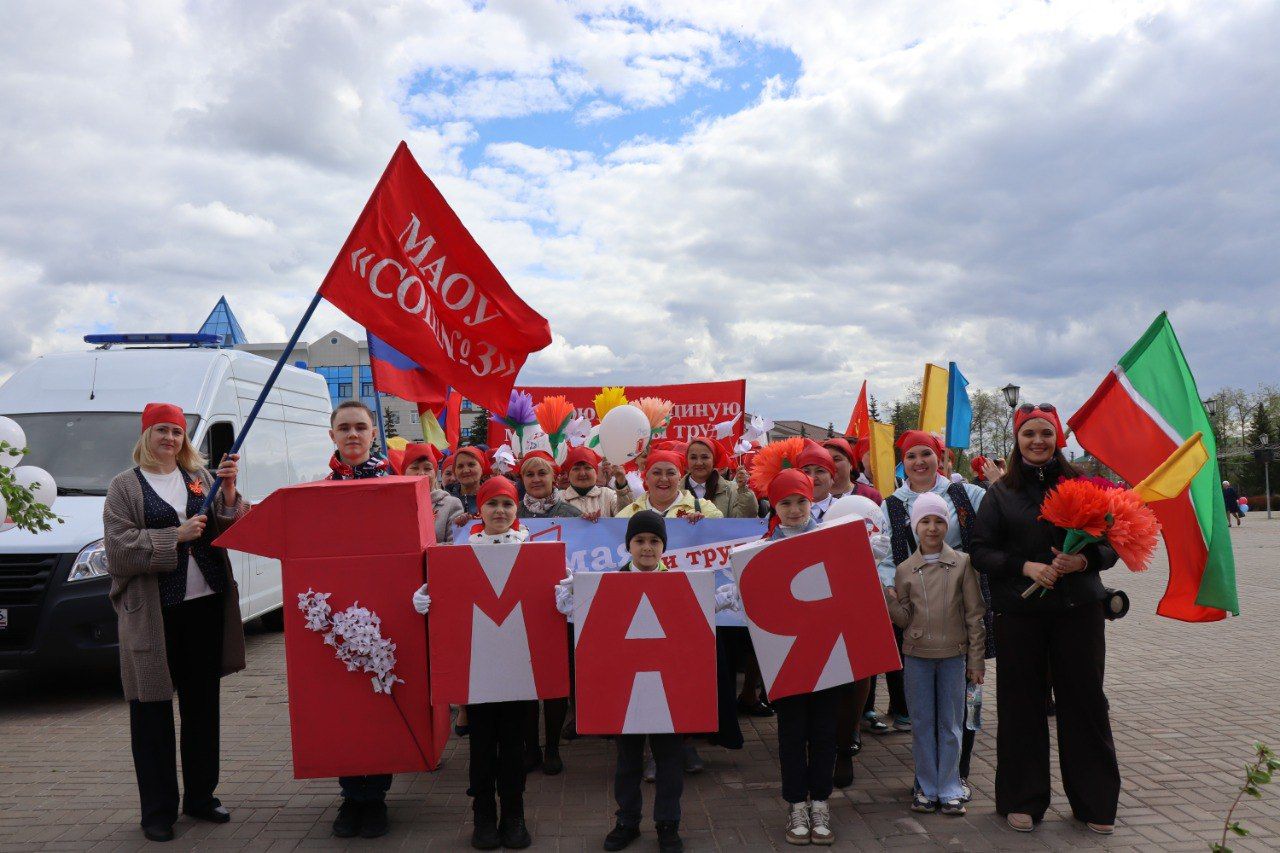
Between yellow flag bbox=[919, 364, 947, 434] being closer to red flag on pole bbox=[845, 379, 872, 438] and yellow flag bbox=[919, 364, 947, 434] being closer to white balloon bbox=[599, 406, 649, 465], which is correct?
red flag on pole bbox=[845, 379, 872, 438]

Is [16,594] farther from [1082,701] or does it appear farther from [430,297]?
[1082,701]

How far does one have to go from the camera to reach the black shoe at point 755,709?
6953 mm

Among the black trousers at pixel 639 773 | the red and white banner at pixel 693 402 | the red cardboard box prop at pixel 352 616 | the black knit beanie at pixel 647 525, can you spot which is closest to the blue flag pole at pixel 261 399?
the red cardboard box prop at pixel 352 616

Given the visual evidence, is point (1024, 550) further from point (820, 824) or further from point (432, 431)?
point (432, 431)

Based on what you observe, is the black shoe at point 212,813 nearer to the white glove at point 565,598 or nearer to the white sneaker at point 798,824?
the white glove at point 565,598

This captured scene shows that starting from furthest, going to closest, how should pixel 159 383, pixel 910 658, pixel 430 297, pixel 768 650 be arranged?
pixel 159 383 < pixel 430 297 < pixel 910 658 < pixel 768 650

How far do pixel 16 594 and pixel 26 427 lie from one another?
1917mm

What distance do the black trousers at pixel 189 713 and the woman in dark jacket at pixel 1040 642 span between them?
4019 millimetres

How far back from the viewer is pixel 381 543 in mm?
4617

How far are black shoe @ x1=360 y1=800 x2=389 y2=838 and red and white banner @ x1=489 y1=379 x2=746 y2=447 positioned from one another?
7.61 m

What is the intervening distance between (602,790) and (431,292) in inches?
133

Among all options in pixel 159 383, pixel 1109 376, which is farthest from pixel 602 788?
pixel 159 383

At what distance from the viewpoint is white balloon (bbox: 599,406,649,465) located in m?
7.49

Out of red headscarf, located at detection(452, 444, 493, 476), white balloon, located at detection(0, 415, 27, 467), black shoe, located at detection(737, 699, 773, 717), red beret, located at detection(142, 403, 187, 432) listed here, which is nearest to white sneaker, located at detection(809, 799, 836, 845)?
black shoe, located at detection(737, 699, 773, 717)
